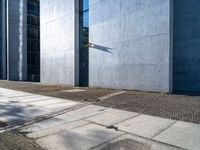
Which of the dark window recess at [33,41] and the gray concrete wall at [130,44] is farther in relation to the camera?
the dark window recess at [33,41]

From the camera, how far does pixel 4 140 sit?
4.27 m

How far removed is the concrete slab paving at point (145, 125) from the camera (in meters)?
4.55

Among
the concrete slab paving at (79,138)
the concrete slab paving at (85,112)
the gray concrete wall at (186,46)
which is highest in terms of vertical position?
the gray concrete wall at (186,46)

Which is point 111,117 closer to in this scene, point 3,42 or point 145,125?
point 145,125

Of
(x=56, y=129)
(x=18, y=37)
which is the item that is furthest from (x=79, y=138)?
(x=18, y=37)

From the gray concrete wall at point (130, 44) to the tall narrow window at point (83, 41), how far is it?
131 cm

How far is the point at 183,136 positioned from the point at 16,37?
33.1 m

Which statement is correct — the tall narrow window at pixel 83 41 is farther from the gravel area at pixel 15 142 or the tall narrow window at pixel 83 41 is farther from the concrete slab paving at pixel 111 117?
the gravel area at pixel 15 142

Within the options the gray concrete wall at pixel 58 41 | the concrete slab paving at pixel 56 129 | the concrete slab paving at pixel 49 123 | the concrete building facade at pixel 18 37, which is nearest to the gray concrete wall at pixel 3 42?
the concrete building facade at pixel 18 37

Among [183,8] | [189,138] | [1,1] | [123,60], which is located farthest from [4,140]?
[1,1]

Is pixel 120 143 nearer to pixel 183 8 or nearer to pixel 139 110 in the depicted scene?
pixel 139 110

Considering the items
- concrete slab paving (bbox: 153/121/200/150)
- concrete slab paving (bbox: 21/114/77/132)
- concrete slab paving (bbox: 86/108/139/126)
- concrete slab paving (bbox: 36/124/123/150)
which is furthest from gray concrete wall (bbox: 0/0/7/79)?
concrete slab paving (bbox: 153/121/200/150)

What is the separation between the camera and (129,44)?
522 inches

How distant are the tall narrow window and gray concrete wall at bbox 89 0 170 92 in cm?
131
